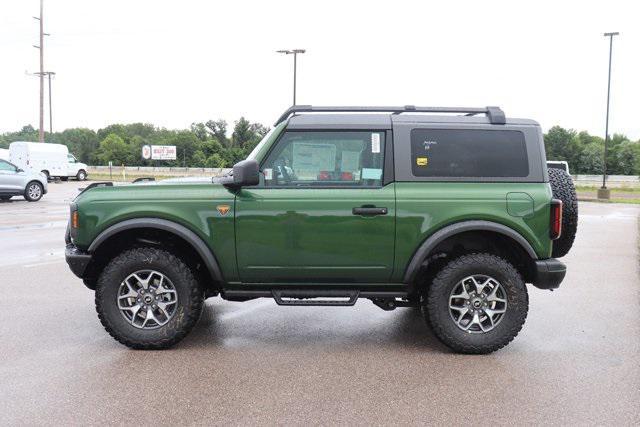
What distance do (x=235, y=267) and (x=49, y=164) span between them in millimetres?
37436

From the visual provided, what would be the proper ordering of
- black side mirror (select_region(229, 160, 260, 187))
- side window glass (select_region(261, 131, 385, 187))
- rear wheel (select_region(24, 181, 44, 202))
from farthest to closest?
rear wheel (select_region(24, 181, 44, 202))
side window glass (select_region(261, 131, 385, 187))
black side mirror (select_region(229, 160, 260, 187))

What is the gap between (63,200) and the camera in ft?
75.4

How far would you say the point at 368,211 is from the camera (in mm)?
4824

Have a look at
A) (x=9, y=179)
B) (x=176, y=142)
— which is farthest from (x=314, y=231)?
(x=176, y=142)

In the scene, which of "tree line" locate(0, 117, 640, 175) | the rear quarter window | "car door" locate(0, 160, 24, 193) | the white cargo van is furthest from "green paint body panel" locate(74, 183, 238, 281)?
"tree line" locate(0, 117, 640, 175)

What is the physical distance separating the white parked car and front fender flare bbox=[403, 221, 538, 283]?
1988cm

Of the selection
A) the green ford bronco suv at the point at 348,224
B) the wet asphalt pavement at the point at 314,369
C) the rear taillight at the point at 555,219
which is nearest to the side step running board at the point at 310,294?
the green ford bronco suv at the point at 348,224

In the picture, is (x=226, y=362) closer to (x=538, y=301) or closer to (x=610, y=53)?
(x=538, y=301)

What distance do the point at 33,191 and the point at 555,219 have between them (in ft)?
68.9

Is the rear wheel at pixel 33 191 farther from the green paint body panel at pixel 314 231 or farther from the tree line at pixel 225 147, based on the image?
the tree line at pixel 225 147

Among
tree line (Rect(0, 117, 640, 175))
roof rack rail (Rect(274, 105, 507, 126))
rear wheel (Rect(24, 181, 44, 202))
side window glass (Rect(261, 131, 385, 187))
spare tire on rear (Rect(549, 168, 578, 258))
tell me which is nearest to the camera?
side window glass (Rect(261, 131, 385, 187))

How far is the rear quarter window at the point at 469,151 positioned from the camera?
4.97 m

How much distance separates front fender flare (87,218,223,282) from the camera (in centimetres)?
485

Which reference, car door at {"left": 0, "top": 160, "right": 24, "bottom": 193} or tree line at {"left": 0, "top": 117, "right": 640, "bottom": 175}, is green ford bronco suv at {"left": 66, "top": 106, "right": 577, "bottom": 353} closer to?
car door at {"left": 0, "top": 160, "right": 24, "bottom": 193}
